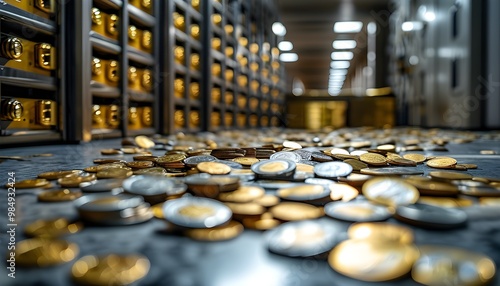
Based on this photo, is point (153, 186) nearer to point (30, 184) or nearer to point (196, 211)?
point (196, 211)

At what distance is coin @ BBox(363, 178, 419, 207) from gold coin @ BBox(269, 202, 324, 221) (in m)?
0.13

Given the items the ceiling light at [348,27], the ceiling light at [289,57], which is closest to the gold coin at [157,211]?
the ceiling light at [348,27]

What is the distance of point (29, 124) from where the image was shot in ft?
6.55

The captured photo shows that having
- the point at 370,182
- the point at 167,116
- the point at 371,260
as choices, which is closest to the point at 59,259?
the point at 371,260

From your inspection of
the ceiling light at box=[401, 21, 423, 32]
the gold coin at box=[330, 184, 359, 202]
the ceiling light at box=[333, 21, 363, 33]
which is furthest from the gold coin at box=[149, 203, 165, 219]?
the ceiling light at box=[333, 21, 363, 33]

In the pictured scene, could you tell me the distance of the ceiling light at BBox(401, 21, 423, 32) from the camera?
7.53 meters

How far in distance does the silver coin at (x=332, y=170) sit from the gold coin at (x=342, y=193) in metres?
0.16

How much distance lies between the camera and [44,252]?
0.49 meters

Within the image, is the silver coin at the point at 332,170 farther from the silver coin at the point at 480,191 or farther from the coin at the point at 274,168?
the silver coin at the point at 480,191

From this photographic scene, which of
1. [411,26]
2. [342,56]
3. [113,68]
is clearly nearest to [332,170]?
[113,68]

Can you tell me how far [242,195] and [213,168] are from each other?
1.14ft

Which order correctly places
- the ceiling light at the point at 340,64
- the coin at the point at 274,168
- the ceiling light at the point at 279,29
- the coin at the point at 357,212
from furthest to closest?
the ceiling light at the point at 340,64
the ceiling light at the point at 279,29
the coin at the point at 274,168
the coin at the point at 357,212

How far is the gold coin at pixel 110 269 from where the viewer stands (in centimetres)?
43

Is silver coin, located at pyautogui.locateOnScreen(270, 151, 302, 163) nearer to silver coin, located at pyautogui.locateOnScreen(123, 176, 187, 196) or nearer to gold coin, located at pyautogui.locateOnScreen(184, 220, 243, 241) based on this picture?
silver coin, located at pyautogui.locateOnScreen(123, 176, 187, 196)
